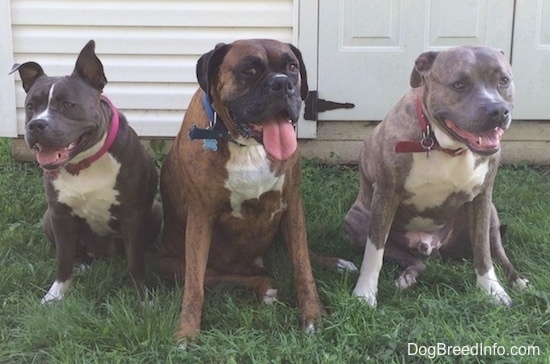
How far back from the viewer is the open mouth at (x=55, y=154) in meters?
3.11

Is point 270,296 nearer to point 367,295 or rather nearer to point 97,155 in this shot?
point 367,295

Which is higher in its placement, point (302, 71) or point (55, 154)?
point (302, 71)

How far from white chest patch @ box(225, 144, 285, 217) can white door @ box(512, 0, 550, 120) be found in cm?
304

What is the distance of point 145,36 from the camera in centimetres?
540

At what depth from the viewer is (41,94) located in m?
3.17

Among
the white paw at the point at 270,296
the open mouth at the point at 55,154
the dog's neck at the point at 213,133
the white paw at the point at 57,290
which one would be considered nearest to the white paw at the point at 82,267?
the white paw at the point at 57,290

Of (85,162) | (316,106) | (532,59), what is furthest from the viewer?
(316,106)

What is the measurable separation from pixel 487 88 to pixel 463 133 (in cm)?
24

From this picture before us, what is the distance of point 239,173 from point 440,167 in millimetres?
998

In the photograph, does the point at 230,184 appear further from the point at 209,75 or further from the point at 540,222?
the point at 540,222

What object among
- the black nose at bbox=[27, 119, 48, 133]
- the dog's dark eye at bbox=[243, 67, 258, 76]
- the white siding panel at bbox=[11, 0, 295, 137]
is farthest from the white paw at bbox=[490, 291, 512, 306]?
the white siding panel at bbox=[11, 0, 295, 137]

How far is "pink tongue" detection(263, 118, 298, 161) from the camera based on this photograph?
9.31ft

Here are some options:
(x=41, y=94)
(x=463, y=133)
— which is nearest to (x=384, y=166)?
(x=463, y=133)

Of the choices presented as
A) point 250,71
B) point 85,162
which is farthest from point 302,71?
point 85,162
